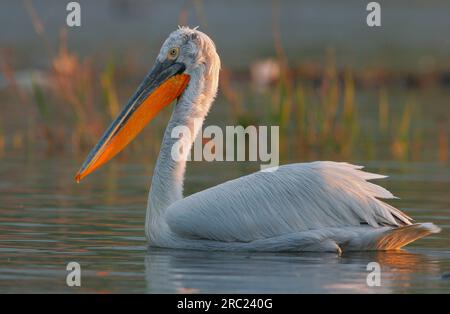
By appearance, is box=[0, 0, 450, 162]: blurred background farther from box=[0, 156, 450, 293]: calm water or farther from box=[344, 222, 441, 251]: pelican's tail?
box=[344, 222, 441, 251]: pelican's tail

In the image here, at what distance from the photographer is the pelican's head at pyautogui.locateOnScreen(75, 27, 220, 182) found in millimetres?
9508

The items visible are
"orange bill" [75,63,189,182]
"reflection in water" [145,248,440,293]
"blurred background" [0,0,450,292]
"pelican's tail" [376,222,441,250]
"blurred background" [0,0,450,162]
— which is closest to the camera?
"reflection in water" [145,248,440,293]

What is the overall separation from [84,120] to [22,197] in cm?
337

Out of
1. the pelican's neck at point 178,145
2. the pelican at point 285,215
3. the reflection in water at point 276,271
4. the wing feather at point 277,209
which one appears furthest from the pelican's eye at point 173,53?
the reflection in water at point 276,271

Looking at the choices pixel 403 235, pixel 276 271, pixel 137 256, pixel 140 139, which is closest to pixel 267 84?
pixel 140 139

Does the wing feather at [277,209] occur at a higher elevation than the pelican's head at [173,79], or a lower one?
lower

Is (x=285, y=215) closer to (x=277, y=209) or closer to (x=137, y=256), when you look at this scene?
(x=277, y=209)

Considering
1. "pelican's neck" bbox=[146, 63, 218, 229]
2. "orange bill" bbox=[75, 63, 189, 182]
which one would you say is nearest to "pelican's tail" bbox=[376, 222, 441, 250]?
"pelican's neck" bbox=[146, 63, 218, 229]

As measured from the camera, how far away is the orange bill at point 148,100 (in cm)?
948

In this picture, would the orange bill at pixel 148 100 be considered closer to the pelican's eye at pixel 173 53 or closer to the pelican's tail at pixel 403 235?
the pelican's eye at pixel 173 53

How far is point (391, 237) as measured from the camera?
347 inches

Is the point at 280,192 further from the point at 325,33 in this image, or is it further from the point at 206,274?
the point at 325,33

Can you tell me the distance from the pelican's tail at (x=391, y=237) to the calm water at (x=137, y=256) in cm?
8
